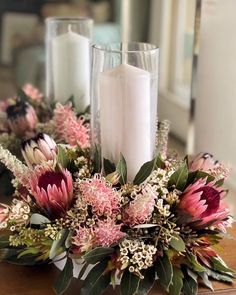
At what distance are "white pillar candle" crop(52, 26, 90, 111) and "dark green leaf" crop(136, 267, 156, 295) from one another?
24.6 inches

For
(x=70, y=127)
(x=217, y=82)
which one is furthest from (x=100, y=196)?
(x=217, y=82)

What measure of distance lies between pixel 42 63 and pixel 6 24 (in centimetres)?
40

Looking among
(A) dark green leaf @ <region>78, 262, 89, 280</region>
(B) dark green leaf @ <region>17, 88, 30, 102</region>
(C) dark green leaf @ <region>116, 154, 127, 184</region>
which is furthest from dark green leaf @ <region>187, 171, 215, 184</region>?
(B) dark green leaf @ <region>17, 88, 30, 102</region>

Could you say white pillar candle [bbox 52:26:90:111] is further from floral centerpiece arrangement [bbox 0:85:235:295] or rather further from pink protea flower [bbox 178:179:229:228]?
pink protea flower [bbox 178:179:229:228]

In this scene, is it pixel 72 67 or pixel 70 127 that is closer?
pixel 70 127

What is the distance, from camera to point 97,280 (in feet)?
2.80

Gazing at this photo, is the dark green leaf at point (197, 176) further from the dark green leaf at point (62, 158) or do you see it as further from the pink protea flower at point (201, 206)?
the dark green leaf at point (62, 158)

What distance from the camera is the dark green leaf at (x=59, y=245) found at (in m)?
0.85

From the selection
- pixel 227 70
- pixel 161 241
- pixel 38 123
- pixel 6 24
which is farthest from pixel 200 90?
pixel 6 24

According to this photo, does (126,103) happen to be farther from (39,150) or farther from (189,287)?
(189,287)

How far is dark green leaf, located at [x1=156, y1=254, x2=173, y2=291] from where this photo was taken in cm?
84

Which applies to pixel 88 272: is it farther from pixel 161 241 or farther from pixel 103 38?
pixel 103 38

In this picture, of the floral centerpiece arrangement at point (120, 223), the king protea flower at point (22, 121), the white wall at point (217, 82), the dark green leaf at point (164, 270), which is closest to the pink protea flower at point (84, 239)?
the floral centerpiece arrangement at point (120, 223)

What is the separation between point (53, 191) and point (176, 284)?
235 millimetres
